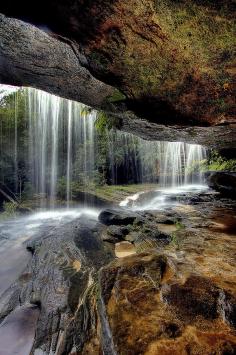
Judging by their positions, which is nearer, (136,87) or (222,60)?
(222,60)

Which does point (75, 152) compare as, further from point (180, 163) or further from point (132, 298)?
point (132, 298)

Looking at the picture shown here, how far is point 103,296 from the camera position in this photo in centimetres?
244

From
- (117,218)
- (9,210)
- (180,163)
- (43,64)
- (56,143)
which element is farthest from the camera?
(180,163)

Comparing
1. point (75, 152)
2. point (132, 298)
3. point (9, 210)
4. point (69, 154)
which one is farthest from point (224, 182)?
point (69, 154)

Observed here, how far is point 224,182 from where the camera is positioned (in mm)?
10531

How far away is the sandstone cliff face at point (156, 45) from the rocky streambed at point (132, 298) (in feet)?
8.42

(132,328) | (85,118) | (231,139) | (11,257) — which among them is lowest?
(11,257)

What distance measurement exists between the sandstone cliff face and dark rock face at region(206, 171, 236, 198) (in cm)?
645

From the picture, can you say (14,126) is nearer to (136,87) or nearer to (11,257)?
(11,257)

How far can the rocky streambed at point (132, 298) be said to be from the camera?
192 centimetres

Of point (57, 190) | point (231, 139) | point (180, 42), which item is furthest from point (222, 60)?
point (57, 190)

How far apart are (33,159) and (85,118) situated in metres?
5.68

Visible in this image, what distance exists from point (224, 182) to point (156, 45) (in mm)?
9155

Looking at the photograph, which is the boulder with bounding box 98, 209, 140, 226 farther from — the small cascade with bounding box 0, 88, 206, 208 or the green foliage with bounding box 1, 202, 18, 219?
the green foliage with bounding box 1, 202, 18, 219
